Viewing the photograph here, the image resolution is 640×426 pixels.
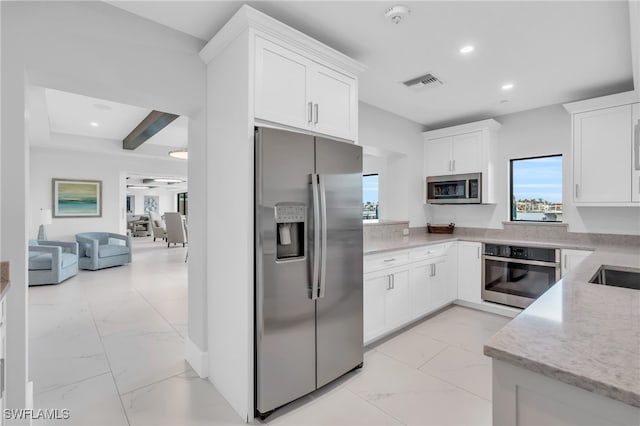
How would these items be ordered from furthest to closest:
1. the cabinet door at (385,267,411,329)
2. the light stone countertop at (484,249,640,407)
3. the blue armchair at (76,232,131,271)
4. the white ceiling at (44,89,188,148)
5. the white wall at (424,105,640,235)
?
the blue armchair at (76,232,131,271), the white ceiling at (44,89,188,148), the white wall at (424,105,640,235), the cabinet door at (385,267,411,329), the light stone countertop at (484,249,640,407)

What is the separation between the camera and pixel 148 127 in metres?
4.89

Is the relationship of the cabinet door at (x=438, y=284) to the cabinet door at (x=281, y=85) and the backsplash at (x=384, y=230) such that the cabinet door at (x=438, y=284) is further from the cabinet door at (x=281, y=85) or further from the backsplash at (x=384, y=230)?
the cabinet door at (x=281, y=85)

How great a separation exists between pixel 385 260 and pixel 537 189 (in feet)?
8.30

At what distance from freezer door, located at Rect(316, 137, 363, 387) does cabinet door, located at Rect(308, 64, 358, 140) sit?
0.18m

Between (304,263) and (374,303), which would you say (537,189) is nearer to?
(374,303)

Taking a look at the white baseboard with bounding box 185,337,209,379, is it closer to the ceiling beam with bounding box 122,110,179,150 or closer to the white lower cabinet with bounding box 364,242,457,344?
the white lower cabinet with bounding box 364,242,457,344

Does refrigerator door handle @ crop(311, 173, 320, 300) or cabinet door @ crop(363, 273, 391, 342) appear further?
cabinet door @ crop(363, 273, 391, 342)

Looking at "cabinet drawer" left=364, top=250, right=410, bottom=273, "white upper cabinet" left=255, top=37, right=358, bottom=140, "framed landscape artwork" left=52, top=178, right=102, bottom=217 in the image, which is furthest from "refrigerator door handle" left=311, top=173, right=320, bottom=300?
"framed landscape artwork" left=52, top=178, right=102, bottom=217

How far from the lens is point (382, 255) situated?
2.85 metres

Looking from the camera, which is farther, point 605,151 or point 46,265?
point 46,265

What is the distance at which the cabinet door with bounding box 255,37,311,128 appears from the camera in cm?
192

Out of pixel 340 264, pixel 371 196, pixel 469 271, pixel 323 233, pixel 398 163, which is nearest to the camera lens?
pixel 323 233

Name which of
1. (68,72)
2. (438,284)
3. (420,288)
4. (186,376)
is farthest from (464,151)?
(68,72)

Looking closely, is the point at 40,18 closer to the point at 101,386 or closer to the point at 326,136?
the point at 326,136
